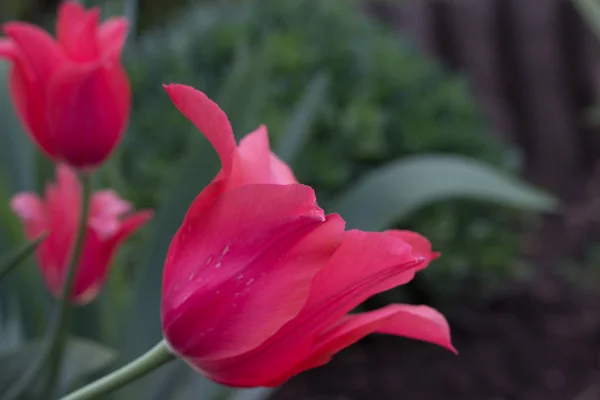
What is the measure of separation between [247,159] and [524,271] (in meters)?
2.01

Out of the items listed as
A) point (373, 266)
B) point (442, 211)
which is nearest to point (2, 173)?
point (373, 266)

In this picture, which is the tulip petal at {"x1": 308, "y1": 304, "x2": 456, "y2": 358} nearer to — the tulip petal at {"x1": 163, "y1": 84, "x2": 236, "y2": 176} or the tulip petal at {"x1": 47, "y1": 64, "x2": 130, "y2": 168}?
the tulip petal at {"x1": 163, "y1": 84, "x2": 236, "y2": 176}

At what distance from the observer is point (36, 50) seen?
51 centimetres

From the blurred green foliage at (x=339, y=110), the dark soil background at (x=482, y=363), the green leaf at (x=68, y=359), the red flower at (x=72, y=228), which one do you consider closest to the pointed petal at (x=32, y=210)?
the red flower at (x=72, y=228)

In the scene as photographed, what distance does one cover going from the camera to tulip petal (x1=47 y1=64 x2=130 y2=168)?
52 cm

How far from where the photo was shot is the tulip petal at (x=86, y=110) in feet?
1.70

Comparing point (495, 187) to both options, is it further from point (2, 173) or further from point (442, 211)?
point (442, 211)

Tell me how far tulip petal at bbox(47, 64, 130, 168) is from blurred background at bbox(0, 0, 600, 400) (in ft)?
0.69

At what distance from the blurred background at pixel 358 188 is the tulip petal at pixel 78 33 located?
241 mm

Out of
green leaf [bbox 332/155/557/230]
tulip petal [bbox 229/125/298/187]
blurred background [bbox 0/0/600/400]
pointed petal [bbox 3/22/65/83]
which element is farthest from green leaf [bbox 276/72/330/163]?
tulip petal [bbox 229/125/298/187]

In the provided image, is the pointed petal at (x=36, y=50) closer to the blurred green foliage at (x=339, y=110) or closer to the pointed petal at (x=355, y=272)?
the pointed petal at (x=355, y=272)

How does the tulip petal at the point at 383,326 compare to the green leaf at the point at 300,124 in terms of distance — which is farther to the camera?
the green leaf at the point at 300,124

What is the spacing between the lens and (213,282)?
316 mm

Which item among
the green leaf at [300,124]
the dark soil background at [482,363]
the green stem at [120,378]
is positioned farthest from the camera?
the dark soil background at [482,363]
